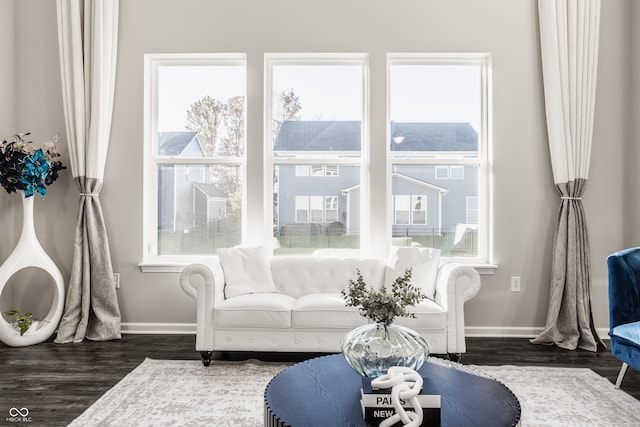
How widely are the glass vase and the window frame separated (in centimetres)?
243

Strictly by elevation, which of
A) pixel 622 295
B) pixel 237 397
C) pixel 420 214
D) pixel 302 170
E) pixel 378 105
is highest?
pixel 378 105

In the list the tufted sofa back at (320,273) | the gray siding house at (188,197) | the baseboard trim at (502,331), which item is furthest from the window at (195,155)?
the baseboard trim at (502,331)

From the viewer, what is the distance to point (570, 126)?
3736mm

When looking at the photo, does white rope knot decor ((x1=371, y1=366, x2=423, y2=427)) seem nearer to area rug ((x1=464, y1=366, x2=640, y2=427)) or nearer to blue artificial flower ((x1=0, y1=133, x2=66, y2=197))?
area rug ((x1=464, y1=366, x2=640, y2=427))

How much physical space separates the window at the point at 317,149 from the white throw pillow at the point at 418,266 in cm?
60

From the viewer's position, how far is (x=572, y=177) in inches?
147

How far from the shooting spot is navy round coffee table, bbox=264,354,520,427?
58.9 inches

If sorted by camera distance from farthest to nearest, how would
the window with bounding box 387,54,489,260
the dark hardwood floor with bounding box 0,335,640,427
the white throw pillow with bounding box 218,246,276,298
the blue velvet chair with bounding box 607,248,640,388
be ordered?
1. the window with bounding box 387,54,489,260
2. the white throw pillow with bounding box 218,246,276,298
3. the blue velvet chair with bounding box 607,248,640,388
4. the dark hardwood floor with bounding box 0,335,640,427

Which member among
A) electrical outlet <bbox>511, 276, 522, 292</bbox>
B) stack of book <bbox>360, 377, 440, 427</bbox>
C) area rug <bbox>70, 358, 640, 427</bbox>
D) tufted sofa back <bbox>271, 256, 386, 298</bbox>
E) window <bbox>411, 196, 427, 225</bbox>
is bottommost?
area rug <bbox>70, 358, 640, 427</bbox>

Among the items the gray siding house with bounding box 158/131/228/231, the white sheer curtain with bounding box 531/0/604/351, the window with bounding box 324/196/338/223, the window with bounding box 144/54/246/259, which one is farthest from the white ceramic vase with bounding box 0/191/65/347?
the white sheer curtain with bounding box 531/0/604/351

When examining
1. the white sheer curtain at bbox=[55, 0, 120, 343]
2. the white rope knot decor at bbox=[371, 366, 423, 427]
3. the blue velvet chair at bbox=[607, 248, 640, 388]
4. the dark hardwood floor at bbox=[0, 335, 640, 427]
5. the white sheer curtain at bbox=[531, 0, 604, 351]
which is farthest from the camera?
the white sheer curtain at bbox=[55, 0, 120, 343]

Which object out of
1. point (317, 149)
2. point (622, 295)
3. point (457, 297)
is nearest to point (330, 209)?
point (317, 149)

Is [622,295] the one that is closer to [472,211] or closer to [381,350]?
[472,211]

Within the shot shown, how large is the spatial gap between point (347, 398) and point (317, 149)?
276 cm
